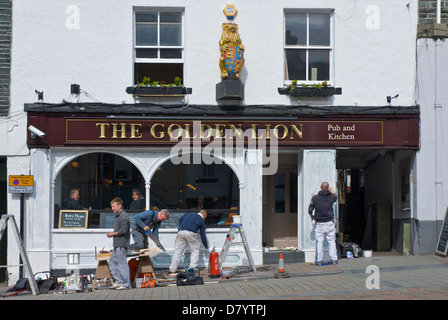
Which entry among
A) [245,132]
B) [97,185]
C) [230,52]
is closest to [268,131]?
[245,132]

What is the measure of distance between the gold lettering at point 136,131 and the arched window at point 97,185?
0.69 m

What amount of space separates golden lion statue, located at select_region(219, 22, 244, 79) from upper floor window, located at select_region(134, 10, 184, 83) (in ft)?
3.41

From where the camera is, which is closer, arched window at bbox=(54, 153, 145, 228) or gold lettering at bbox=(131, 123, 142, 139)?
gold lettering at bbox=(131, 123, 142, 139)

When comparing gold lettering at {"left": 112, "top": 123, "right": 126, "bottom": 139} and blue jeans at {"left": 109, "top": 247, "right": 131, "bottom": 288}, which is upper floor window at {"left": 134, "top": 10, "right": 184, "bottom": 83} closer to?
gold lettering at {"left": 112, "top": 123, "right": 126, "bottom": 139}

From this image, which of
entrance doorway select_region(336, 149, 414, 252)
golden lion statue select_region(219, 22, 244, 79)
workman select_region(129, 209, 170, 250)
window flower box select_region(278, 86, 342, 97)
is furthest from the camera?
entrance doorway select_region(336, 149, 414, 252)

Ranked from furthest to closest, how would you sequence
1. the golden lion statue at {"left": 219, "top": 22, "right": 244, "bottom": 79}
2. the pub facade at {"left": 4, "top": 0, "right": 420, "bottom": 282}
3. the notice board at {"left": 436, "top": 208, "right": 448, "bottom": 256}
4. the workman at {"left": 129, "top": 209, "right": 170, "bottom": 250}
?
1. the pub facade at {"left": 4, "top": 0, "right": 420, "bottom": 282}
2. the golden lion statue at {"left": 219, "top": 22, "right": 244, "bottom": 79}
3. the notice board at {"left": 436, "top": 208, "right": 448, "bottom": 256}
4. the workman at {"left": 129, "top": 209, "right": 170, "bottom": 250}

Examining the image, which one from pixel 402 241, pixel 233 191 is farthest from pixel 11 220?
pixel 402 241

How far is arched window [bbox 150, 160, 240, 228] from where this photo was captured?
15.8m

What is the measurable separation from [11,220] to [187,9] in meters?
6.17

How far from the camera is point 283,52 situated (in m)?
15.8

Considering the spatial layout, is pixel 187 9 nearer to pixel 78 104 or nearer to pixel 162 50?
pixel 162 50

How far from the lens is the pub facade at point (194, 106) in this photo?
50.3ft

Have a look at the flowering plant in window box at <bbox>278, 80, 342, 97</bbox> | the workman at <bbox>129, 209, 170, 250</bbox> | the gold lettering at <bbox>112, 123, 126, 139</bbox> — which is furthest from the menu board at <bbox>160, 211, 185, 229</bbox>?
the flowering plant in window box at <bbox>278, 80, 342, 97</bbox>

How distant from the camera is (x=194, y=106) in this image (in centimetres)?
1545
